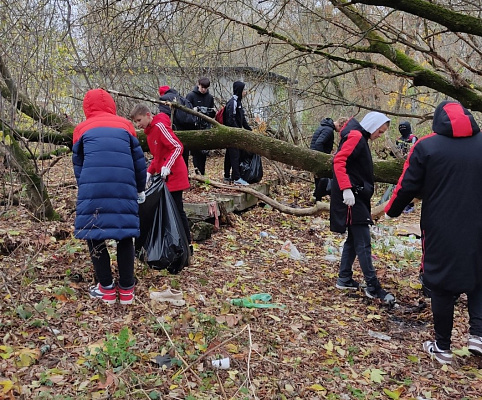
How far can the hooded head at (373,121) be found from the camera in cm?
452

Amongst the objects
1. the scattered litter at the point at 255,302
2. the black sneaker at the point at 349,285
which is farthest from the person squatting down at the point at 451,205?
the black sneaker at the point at 349,285

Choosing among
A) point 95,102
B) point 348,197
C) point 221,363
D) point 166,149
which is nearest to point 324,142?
point 348,197

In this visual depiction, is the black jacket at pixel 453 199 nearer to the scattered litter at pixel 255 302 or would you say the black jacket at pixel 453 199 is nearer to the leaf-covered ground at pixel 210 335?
the leaf-covered ground at pixel 210 335

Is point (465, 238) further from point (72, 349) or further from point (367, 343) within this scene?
point (72, 349)

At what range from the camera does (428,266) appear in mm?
3500

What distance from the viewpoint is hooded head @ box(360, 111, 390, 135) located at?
4523mm

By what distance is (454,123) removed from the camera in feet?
11.1

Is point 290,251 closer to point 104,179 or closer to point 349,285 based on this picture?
point 349,285

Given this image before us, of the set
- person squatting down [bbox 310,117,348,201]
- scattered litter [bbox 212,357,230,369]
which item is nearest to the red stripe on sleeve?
scattered litter [bbox 212,357,230,369]

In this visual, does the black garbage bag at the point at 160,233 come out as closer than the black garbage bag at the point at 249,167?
Yes

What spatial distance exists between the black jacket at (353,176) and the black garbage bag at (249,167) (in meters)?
3.84

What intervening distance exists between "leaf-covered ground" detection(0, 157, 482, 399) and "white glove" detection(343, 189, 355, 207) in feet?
3.51

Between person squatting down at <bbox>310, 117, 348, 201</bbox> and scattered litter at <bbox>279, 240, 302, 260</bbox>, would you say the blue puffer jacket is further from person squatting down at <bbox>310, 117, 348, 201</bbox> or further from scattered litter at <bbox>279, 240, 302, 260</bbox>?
Result: person squatting down at <bbox>310, 117, 348, 201</bbox>

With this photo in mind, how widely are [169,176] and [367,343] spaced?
2.57 m
